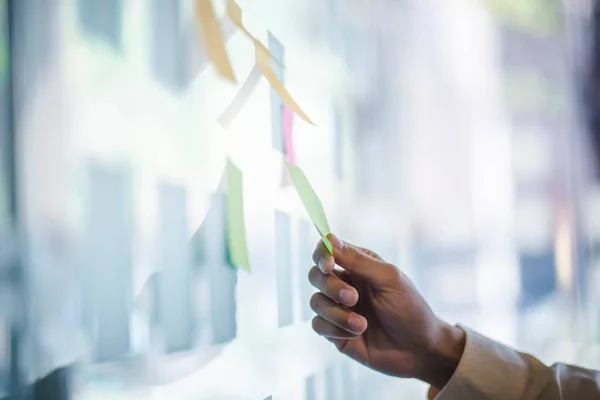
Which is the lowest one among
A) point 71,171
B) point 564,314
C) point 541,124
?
point 564,314

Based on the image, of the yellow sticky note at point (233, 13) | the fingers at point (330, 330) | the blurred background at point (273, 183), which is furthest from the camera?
the fingers at point (330, 330)

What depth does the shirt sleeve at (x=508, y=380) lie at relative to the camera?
674 millimetres

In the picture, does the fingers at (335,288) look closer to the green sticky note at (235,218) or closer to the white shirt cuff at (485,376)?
the green sticky note at (235,218)

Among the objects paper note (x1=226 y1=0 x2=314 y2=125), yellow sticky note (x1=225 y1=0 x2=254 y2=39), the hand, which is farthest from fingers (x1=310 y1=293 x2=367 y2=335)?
yellow sticky note (x1=225 y1=0 x2=254 y2=39)

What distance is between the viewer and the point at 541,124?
3.69 ft

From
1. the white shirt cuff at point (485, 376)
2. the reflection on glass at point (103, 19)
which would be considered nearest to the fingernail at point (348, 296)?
the white shirt cuff at point (485, 376)

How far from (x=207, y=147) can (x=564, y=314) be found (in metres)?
0.93

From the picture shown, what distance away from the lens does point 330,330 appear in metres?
0.62

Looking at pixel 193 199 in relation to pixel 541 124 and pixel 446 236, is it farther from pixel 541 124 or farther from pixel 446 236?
pixel 541 124

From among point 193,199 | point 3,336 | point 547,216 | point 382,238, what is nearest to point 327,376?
point 382,238

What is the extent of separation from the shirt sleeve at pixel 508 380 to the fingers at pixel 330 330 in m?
0.17

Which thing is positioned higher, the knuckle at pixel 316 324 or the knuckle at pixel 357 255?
the knuckle at pixel 357 255

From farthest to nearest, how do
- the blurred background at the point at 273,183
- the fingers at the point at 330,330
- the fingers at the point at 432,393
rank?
the fingers at the point at 432,393
the fingers at the point at 330,330
the blurred background at the point at 273,183

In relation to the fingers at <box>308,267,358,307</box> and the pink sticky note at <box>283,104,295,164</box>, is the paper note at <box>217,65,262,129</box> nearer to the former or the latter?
the pink sticky note at <box>283,104,295,164</box>
